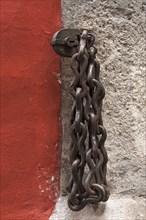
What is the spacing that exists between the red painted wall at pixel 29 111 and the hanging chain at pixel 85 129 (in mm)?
42

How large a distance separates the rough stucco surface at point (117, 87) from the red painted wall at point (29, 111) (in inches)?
0.9

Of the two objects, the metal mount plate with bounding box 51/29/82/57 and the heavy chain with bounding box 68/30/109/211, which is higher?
the metal mount plate with bounding box 51/29/82/57

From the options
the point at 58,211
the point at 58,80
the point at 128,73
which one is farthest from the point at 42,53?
the point at 58,211

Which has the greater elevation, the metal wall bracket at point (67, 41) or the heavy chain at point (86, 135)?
the metal wall bracket at point (67, 41)

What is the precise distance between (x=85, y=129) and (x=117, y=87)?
11 centimetres

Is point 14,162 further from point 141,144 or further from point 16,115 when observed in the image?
point 141,144

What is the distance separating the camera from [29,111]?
2.40 feet

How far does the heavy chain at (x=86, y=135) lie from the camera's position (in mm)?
707

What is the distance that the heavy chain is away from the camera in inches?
27.8

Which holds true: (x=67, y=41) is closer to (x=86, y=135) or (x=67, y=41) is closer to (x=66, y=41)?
(x=66, y=41)

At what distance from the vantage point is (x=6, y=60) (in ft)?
2.37

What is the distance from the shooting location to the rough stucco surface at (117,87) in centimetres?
76

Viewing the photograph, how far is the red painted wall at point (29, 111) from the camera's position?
721mm

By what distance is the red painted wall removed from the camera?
0.72 meters
